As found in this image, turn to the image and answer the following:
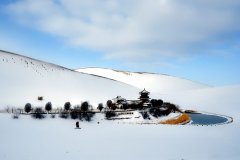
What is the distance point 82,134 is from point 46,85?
4139 cm

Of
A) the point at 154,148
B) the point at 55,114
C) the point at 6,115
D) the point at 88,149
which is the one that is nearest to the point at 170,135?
the point at 154,148

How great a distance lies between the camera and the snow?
30.6 meters

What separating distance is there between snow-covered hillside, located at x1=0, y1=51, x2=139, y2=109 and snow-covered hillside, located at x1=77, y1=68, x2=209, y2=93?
58205 mm

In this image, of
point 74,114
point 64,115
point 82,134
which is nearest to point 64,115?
point 64,115

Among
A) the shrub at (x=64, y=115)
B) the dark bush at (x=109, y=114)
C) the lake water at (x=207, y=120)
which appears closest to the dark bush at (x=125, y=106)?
the dark bush at (x=109, y=114)

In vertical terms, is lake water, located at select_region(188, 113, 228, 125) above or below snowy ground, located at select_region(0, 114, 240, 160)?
above

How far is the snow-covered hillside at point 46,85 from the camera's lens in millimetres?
69438

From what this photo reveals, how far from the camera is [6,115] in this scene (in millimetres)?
47531

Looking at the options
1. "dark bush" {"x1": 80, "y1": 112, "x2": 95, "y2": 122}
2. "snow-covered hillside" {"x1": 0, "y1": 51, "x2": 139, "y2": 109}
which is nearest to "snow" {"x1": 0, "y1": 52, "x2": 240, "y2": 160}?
"snow-covered hillside" {"x1": 0, "y1": 51, "x2": 139, "y2": 109}

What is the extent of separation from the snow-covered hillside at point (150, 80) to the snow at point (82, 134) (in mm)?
72794

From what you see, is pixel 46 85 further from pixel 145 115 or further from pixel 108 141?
pixel 108 141

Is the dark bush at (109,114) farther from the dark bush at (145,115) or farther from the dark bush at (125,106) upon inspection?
the dark bush at (125,106)

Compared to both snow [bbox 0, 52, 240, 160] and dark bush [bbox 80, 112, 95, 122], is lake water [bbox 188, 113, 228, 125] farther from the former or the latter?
dark bush [bbox 80, 112, 95, 122]

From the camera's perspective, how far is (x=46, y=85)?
260 feet
